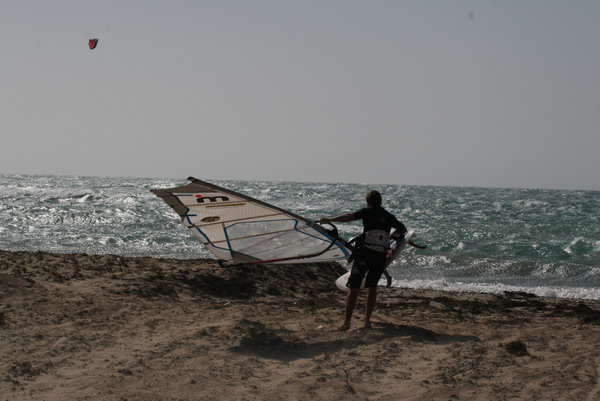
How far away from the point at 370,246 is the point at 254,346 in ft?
4.47

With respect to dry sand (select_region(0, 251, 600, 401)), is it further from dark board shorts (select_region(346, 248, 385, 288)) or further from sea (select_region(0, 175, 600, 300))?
sea (select_region(0, 175, 600, 300))

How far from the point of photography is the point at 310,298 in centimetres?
822

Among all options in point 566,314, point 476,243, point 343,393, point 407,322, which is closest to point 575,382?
point 343,393

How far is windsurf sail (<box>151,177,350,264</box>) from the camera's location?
249 inches

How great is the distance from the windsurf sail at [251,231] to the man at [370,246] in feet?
1.92

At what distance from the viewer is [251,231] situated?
6730 millimetres

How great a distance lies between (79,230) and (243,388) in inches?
702

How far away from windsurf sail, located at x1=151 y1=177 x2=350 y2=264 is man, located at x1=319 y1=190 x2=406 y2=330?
23.1 inches

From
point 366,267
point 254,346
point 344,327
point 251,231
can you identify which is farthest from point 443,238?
point 254,346

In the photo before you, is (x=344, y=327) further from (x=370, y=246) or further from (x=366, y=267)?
(x=370, y=246)

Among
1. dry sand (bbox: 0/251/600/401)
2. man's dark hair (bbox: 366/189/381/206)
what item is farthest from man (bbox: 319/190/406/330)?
dry sand (bbox: 0/251/600/401)

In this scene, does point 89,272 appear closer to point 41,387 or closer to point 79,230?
point 41,387

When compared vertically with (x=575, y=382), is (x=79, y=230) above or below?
below

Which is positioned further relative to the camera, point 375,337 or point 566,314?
point 566,314
